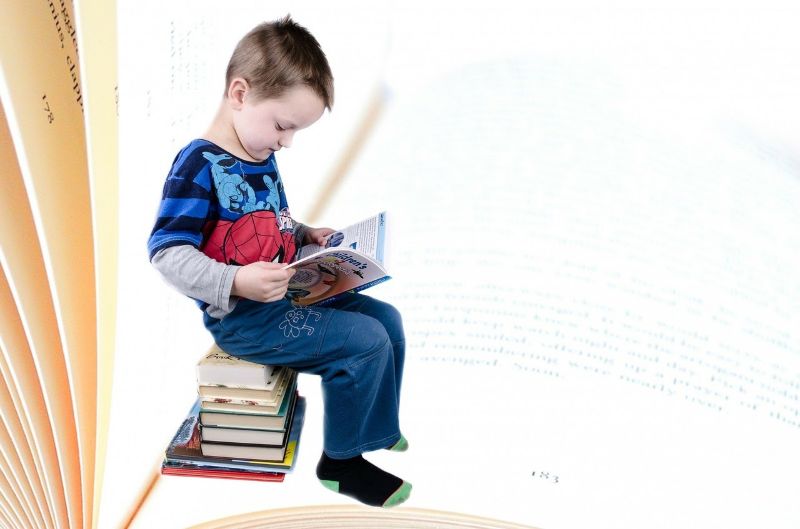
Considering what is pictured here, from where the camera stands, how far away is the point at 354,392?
2.60 ft

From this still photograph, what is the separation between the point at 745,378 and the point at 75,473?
91 centimetres

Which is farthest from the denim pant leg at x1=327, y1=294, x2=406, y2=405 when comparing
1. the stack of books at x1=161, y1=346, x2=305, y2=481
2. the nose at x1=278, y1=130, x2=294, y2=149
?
the nose at x1=278, y1=130, x2=294, y2=149

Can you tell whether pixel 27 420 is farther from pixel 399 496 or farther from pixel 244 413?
pixel 399 496

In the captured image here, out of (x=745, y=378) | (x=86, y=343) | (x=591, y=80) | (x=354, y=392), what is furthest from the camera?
(x=591, y=80)

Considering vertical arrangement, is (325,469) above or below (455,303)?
below

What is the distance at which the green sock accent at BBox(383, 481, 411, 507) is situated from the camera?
83 cm

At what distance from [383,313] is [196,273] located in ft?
0.89

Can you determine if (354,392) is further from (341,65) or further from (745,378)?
(341,65)

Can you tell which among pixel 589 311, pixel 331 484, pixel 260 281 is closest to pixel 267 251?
pixel 260 281

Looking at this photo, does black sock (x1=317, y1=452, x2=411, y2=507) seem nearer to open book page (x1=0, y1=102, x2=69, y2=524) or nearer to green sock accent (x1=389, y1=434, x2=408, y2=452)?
green sock accent (x1=389, y1=434, x2=408, y2=452)

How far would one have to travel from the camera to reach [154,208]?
2.37 ft

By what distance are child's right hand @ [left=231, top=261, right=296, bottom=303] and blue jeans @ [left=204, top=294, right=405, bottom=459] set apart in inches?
1.9

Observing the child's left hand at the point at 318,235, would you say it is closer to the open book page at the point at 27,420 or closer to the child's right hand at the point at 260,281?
the child's right hand at the point at 260,281

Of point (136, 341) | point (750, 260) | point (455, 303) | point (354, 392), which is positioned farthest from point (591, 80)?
point (136, 341)
